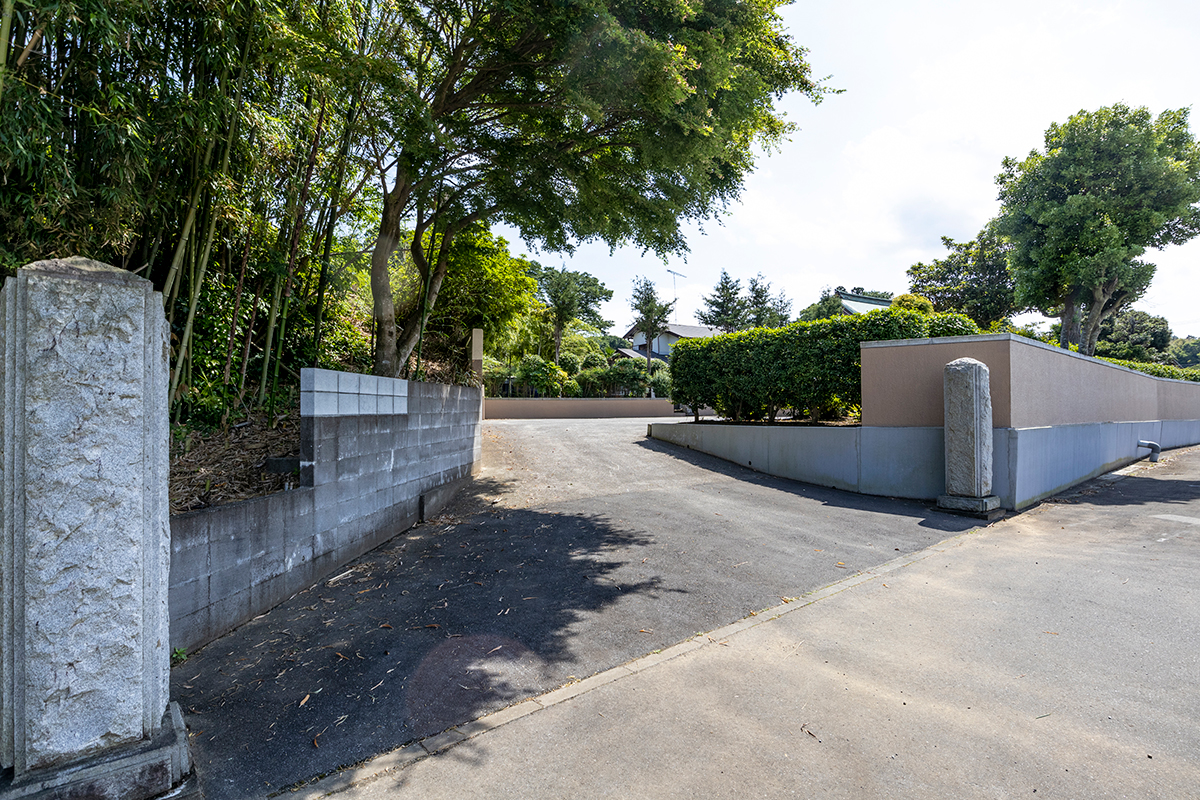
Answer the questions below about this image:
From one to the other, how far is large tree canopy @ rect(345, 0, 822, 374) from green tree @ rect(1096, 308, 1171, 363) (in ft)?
110

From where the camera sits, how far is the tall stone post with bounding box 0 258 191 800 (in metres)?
1.77

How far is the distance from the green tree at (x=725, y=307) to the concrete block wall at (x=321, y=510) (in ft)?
97.8

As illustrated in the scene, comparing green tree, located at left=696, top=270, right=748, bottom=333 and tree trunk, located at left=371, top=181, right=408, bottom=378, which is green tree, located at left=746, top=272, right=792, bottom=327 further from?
tree trunk, located at left=371, top=181, right=408, bottom=378

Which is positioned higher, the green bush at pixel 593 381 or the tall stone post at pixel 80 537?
the green bush at pixel 593 381

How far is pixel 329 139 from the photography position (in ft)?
18.1

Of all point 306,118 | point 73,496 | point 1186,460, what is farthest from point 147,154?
point 1186,460

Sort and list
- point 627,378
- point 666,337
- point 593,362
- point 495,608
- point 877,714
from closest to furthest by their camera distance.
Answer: point 877,714, point 495,608, point 627,378, point 593,362, point 666,337

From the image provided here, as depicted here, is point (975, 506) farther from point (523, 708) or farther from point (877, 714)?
point (523, 708)

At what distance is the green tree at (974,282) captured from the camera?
2498cm

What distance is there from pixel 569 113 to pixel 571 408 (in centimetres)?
1632

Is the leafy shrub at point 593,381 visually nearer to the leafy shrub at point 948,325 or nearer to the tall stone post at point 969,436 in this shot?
the leafy shrub at point 948,325

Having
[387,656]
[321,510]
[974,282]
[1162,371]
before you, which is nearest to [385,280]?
[321,510]

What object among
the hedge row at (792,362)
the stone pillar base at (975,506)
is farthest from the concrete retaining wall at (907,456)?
the hedge row at (792,362)

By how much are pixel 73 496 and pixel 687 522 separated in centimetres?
532
